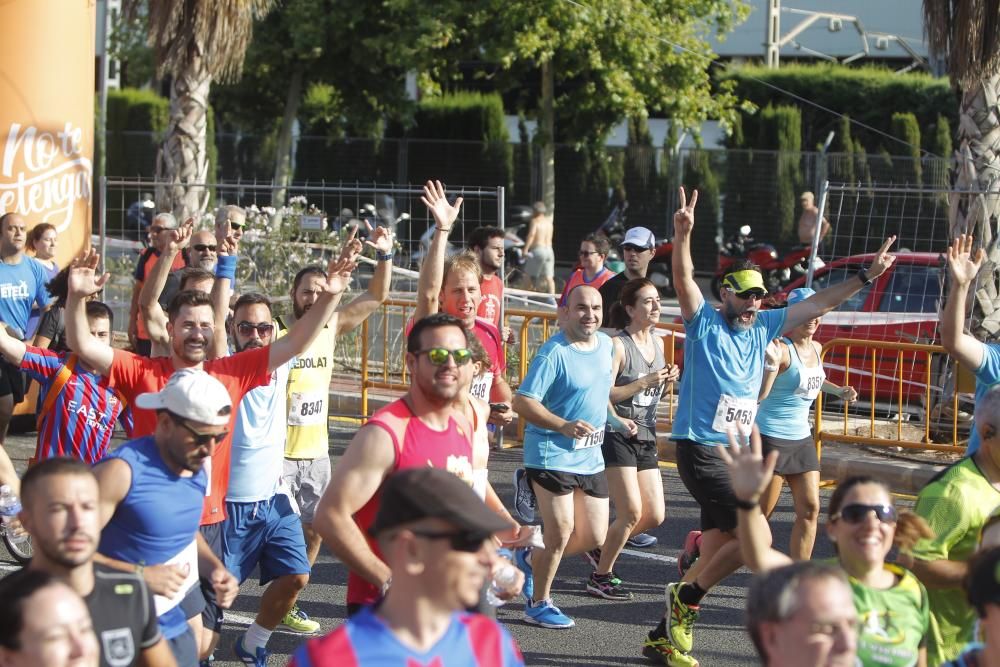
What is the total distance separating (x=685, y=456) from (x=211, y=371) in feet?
8.21

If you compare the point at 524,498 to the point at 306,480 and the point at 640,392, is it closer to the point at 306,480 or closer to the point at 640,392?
the point at 640,392

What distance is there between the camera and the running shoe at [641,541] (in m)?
8.73

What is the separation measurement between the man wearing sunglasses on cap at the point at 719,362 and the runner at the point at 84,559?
134 inches

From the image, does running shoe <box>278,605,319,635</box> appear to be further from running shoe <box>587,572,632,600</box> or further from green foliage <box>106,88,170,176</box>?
green foliage <box>106,88,170,176</box>

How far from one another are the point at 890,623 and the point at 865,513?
315 mm

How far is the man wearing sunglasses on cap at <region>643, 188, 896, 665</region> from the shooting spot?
678cm

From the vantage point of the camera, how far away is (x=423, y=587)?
304cm

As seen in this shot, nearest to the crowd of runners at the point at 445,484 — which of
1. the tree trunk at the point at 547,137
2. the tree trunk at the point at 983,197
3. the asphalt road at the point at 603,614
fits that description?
the asphalt road at the point at 603,614

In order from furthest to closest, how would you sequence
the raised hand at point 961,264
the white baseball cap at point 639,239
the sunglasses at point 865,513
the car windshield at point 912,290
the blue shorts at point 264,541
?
the car windshield at point 912,290
the white baseball cap at point 639,239
the raised hand at point 961,264
the blue shorts at point 264,541
the sunglasses at point 865,513

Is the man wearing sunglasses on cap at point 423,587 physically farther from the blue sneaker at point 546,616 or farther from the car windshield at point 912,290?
the car windshield at point 912,290

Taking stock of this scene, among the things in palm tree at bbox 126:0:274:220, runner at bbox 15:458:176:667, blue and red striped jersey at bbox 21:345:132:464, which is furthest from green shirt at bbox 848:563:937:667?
palm tree at bbox 126:0:274:220

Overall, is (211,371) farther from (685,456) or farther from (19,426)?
(19,426)

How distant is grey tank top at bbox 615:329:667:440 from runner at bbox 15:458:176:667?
432cm

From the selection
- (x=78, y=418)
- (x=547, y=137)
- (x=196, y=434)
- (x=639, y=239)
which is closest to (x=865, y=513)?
(x=196, y=434)
